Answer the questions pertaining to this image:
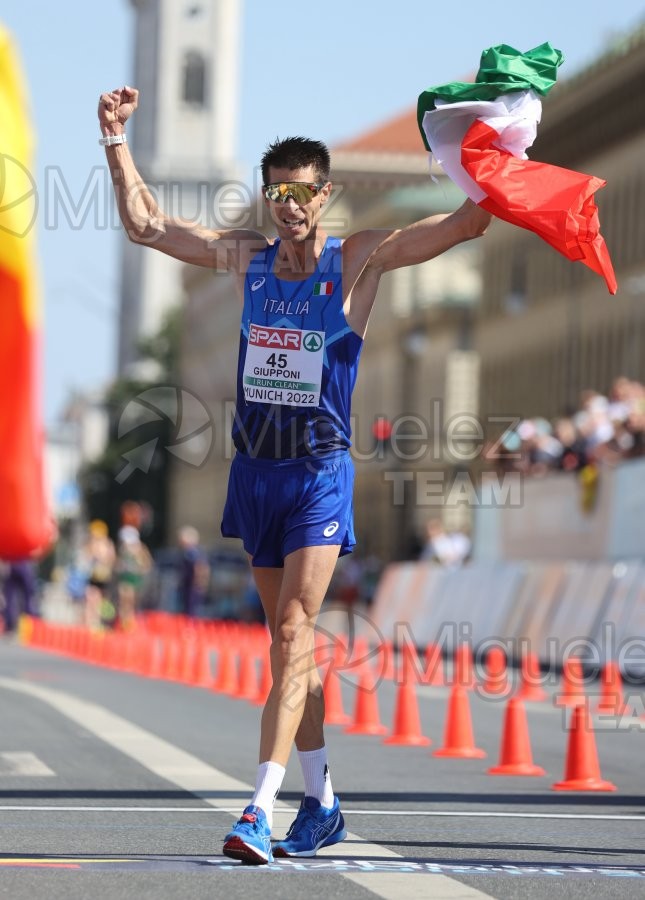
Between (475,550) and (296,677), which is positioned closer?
(296,677)

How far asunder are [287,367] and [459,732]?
595 centimetres

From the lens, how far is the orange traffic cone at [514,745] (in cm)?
1222

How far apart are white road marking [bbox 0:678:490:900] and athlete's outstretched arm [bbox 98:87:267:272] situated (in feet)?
6.47

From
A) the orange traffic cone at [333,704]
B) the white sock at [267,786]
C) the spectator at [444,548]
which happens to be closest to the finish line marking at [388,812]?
the white sock at [267,786]

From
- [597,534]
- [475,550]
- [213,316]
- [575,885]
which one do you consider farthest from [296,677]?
[213,316]

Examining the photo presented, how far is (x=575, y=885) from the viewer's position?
7.16 m

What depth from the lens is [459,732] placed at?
13383mm

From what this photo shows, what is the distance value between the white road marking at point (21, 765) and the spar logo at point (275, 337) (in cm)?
365

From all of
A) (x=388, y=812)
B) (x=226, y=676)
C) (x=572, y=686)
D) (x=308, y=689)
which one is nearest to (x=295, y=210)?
(x=308, y=689)

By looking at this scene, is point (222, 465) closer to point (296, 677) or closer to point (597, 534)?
point (597, 534)

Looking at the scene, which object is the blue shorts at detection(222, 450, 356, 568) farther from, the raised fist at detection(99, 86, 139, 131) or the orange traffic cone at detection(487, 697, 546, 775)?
the orange traffic cone at detection(487, 697, 546, 775)

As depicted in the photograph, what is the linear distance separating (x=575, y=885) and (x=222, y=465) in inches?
4544

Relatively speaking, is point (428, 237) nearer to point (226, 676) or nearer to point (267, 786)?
point (267, 786)

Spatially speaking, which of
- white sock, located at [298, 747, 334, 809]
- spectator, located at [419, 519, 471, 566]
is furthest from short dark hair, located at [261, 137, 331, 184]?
spectator, located at [419, 519, 471, 566]
